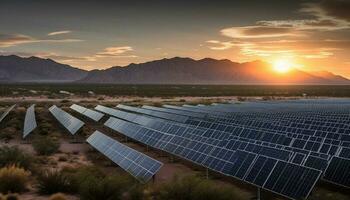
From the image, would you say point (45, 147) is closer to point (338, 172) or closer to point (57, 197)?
point (57, 197)

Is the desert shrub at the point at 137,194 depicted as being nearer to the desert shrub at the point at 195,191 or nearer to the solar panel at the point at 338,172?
the desert shrub at the point at 195,191

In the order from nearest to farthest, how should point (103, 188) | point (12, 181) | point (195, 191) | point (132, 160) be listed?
1. point (195, 191)
2. point (103, 188)
3. point (12, 181)
4. point (132, 160)

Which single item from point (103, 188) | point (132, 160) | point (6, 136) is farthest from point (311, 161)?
point (6, 136)

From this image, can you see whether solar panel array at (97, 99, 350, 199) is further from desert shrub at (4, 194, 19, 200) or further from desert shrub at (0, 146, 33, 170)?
desert shrub at (4, 194, 19, 200)

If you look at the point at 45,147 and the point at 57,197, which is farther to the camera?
the point at 45,147

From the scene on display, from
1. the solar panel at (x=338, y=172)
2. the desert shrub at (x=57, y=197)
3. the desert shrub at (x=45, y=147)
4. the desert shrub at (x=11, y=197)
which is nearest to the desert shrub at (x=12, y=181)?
the desert shrub at (x=11, y=197)

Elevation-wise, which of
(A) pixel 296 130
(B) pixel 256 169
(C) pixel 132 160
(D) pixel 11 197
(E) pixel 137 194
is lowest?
(A) pixel 296 130
